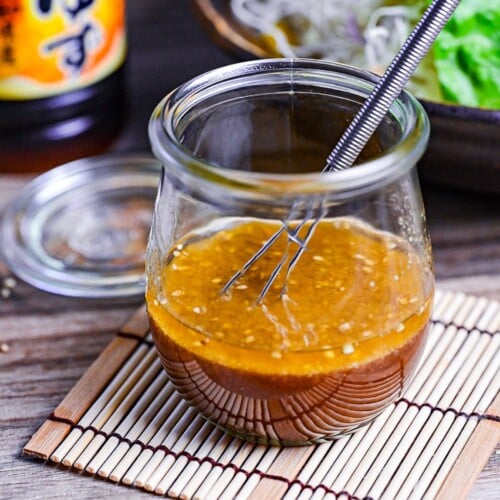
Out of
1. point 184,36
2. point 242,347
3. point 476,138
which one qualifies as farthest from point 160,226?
point 184,36

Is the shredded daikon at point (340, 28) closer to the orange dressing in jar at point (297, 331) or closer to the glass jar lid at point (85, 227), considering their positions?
the glass jar lid at point (85, 227)

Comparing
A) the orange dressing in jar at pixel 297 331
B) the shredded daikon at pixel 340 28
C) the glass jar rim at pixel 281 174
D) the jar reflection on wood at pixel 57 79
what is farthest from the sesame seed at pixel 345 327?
the jar reflection on wood at pixel 57 79

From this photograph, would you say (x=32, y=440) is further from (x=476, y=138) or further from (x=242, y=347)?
(x=476, y=138)

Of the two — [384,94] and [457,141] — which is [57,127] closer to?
[457,141]

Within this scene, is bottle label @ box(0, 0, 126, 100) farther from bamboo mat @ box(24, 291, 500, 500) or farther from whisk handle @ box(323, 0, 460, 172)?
whisk handle @ box(323, 0, 460, 172)

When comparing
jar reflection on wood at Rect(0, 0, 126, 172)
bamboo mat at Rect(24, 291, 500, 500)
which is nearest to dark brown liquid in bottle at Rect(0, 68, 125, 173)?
jar reflection on wood at Rect(0, 0, 126, 172)

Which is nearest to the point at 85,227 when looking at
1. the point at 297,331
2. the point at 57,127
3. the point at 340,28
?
the point at 57,127

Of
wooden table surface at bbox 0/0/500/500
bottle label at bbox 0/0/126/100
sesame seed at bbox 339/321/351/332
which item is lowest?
wooden table surface at bbox 0/0/500/500
